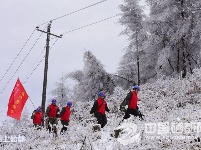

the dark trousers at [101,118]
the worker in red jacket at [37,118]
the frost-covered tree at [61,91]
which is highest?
the frost-covered tree at [61,91]

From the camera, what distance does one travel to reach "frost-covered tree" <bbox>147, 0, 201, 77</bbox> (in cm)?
2520

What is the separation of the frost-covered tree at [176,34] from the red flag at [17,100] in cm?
1051

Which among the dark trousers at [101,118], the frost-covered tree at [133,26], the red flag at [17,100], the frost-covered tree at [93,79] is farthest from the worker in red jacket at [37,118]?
the frost-covered tree at [93,79]

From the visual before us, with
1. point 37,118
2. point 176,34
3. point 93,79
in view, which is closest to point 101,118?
point 37,118

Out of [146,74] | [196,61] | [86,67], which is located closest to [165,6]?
[196,61]

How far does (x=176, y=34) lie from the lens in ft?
83.6

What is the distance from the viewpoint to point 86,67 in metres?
38.1

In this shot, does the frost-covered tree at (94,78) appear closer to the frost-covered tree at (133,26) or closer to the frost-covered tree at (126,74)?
the frost-covered tree at (126,74)

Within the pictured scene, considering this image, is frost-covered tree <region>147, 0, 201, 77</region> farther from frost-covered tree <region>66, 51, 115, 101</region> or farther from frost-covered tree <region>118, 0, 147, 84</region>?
frost-covered tree <region>66, 51, 115, 101</region>

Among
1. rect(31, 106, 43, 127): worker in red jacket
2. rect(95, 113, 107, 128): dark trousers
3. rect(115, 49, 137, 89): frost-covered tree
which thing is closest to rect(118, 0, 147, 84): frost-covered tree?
rect(115, 49, 137, 89): frost-covered tree

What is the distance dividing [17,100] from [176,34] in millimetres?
11860

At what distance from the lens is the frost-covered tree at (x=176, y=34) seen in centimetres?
2520

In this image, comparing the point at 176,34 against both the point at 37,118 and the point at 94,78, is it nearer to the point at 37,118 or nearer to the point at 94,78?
the point at 37,118

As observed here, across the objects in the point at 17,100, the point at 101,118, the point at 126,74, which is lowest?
the point at 101,118
